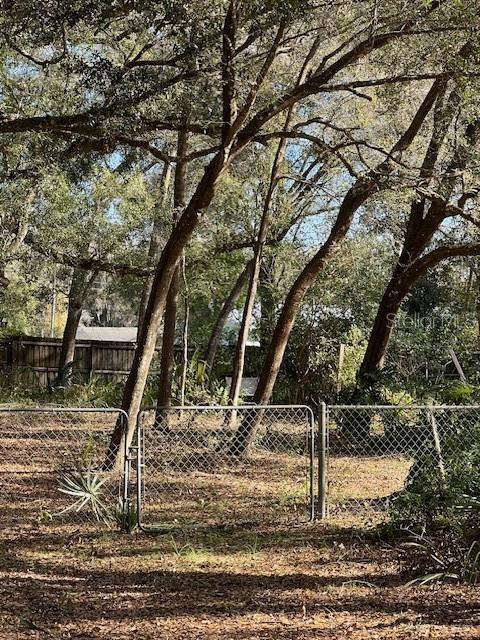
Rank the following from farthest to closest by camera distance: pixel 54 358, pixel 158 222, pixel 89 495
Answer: pixel 54 358 → pixel 158 222 → pixel 89 495

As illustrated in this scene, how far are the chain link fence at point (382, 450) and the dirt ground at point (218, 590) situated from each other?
86 cm

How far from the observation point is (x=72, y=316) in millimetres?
21516

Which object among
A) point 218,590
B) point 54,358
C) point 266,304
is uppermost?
point 266,304

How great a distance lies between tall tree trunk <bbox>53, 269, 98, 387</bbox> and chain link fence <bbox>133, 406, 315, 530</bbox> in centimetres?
734

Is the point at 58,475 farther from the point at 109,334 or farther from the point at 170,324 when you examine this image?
the point at 109,334

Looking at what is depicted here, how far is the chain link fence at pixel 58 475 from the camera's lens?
6.98 m

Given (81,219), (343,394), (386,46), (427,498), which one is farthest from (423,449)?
(81,219)

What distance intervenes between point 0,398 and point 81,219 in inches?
200

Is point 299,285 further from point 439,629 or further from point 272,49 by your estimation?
point 439,629

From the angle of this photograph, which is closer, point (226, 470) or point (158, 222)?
point (226, 470)

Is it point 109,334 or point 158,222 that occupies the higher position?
point 158,222

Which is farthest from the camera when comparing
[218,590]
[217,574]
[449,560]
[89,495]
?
[89,495]

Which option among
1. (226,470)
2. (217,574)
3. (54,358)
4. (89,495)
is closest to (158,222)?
(226,470)

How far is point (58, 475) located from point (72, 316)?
503 inches
